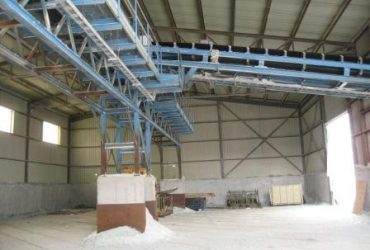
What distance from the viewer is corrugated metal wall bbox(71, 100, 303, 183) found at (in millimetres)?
32812

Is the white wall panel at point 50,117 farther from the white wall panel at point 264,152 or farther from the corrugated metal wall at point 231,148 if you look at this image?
the white wall panel at point 264,152

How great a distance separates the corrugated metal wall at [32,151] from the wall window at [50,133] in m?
0.38

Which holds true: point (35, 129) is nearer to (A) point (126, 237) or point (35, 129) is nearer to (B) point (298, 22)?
(A) point (126, 237)

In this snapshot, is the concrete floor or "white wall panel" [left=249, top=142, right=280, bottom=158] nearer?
the concrete floor

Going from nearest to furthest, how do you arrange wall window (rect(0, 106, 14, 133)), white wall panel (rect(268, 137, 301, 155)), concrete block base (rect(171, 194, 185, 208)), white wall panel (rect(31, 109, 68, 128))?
1. wall window (rect(0, 106, 14, 133))
2. concrete block base (rect(171, 194, 185, 208))
3. white wall panel (rect(31, 109, 68, 128))
4. white wall panel (rect(268, 137, 301, 155))

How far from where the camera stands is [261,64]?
16.0 meters

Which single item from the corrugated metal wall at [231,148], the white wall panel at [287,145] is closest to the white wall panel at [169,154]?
the corrugated metal wall at [231,148]

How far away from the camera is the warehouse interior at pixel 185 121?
468 inches

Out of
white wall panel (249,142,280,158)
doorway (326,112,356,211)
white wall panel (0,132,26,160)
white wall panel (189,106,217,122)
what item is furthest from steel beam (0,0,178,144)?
white wall panel (249,142,280,158)

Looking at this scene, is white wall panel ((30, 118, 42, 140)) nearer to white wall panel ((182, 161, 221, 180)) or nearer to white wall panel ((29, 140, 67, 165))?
white wall panel ((29, 140, 67, 165))

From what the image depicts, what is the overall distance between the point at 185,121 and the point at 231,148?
9204 mm

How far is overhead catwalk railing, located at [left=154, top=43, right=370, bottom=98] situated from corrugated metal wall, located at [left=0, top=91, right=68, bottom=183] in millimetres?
15512

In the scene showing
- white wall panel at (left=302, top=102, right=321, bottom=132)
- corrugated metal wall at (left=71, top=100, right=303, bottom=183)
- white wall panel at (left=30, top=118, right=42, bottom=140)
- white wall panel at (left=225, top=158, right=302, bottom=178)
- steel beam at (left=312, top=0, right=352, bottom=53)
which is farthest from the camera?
corrugated metal wall at (left=71, top=100, right=303, bottom=183)

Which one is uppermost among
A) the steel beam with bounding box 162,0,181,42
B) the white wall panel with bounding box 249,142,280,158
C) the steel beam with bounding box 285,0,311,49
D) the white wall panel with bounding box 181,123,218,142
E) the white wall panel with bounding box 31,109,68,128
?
the steel beam with bounding box 162,0,181,42
